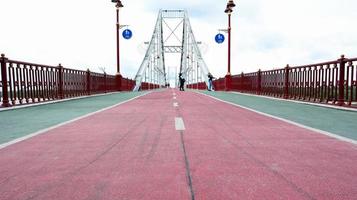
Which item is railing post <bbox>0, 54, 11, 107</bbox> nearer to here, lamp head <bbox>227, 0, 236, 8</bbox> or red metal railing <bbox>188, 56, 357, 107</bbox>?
red metal railing <bbox>188, 56, 357, 107</bbox>

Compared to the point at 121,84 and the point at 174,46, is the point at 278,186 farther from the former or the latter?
the point at 174,46

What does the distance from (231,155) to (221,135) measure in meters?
1.41

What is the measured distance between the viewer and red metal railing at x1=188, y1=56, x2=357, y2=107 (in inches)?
430

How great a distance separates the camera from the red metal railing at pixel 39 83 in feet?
36.6

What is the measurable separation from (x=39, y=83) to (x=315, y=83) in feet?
40.8

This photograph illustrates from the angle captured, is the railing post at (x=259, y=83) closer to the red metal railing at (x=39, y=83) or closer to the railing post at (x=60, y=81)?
the red metal railing at (x=39, y=83)

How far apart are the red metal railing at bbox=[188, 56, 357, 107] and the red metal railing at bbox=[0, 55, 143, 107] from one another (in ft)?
40.6

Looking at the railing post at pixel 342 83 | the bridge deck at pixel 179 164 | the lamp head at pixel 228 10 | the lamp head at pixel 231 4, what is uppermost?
the lamp head at pixel 231 4

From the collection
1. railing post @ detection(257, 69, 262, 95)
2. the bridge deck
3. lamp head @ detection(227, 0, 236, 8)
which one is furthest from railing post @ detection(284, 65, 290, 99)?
lamp head @ detection(227, 0, 236, 8)

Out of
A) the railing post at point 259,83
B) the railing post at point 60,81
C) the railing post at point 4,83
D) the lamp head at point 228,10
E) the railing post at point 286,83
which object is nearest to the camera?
the railing post at point 4,83

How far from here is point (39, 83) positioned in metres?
13.6

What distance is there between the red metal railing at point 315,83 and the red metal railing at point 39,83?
12376 millimetres

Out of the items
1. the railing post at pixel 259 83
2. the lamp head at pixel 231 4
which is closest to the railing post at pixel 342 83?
the railing post at pixel 259 83

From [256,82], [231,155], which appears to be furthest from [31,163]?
[256,82]
